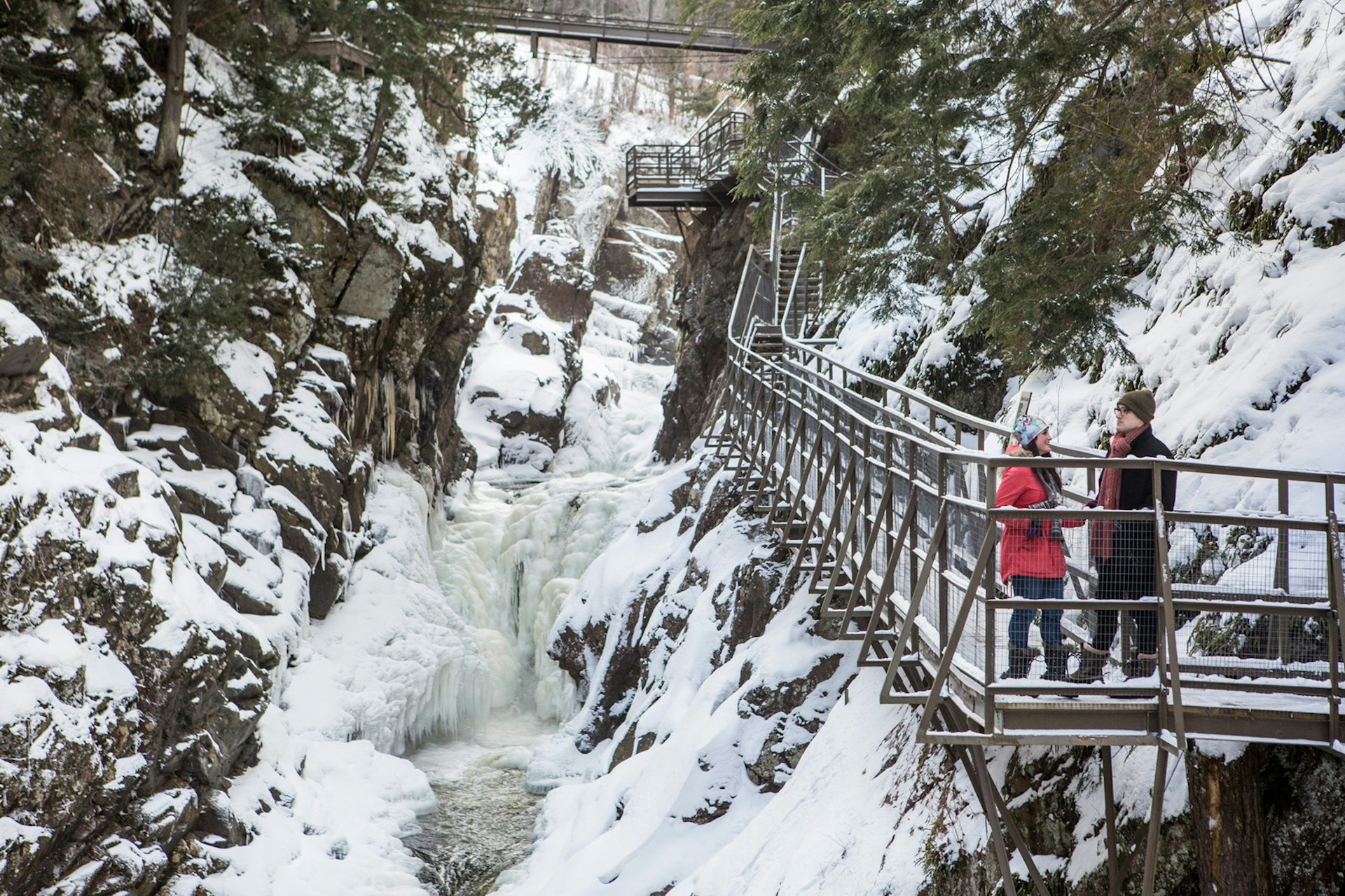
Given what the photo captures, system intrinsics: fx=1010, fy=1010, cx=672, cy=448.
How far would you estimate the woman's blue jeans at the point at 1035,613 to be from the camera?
171 inches

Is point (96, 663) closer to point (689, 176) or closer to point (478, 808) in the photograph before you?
point (478, 808)

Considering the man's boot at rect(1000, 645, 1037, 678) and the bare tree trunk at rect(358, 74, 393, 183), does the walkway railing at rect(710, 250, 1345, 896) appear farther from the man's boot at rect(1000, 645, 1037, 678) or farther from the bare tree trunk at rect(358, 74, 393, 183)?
the bare tree trunk at rect(358, 74, 393, 183)

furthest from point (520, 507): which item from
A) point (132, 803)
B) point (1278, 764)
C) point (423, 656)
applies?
point (1278, 764)

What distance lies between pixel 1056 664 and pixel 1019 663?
204 mm

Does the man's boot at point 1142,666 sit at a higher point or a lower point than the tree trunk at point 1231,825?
higher

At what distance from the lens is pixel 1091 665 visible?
14.2ft

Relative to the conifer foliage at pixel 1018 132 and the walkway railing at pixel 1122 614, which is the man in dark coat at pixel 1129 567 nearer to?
the walkway railing at pixel 1122 614

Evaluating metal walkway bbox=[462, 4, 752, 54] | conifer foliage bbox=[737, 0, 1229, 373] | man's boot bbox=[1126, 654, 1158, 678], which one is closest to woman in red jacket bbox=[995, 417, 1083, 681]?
man's boot bbox=[1126, 654, 1158, 678]

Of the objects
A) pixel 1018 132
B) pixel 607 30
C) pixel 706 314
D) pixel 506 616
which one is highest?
pixel 607 30

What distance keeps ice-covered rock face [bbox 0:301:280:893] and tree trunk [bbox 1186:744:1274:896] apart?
29.1ft

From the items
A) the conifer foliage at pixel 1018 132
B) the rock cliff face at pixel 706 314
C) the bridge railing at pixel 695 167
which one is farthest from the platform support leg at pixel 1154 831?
the bridge railing at pixel 695 167

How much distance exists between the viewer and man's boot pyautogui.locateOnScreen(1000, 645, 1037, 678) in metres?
4.41

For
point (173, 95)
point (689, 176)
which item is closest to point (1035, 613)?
point (173, 95)

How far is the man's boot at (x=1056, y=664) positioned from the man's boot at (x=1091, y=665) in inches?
1.8
